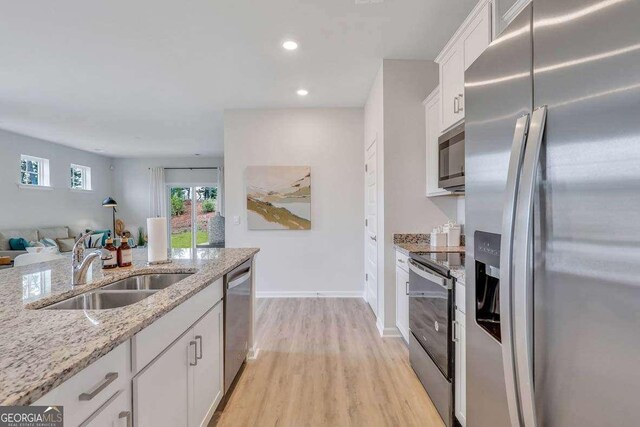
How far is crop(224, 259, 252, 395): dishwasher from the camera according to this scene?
200cm

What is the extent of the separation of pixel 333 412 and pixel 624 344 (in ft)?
5.83

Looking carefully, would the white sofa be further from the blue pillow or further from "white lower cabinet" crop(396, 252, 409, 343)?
"white lower cabinet" crop(396, 252, 409, 343)

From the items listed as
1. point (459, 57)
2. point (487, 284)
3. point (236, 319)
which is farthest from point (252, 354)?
point (459, 57)

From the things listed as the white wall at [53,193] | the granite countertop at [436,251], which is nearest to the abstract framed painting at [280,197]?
the granite countertop at [436,251]

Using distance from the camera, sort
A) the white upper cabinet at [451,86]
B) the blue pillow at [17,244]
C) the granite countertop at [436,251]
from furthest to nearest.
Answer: the blue pillow at [17,244], the white upper cabinet at [451,86], the granite countertop at [436,251]

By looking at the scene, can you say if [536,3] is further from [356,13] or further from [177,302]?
[356,13]

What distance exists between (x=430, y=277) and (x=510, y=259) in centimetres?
118

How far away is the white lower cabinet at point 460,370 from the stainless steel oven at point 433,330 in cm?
3

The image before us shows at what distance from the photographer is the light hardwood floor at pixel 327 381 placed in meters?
1.93

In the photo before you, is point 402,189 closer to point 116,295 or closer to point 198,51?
point 198,51

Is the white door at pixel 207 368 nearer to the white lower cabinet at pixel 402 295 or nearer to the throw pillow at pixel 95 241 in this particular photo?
the white lower cabinet at pixel 402 295

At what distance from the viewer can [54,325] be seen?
988mm

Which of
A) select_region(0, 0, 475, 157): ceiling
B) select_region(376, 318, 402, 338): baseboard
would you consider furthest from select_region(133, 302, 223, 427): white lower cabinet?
select_region(0, 0, 475, 157): ceiling

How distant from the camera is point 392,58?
3.18m
